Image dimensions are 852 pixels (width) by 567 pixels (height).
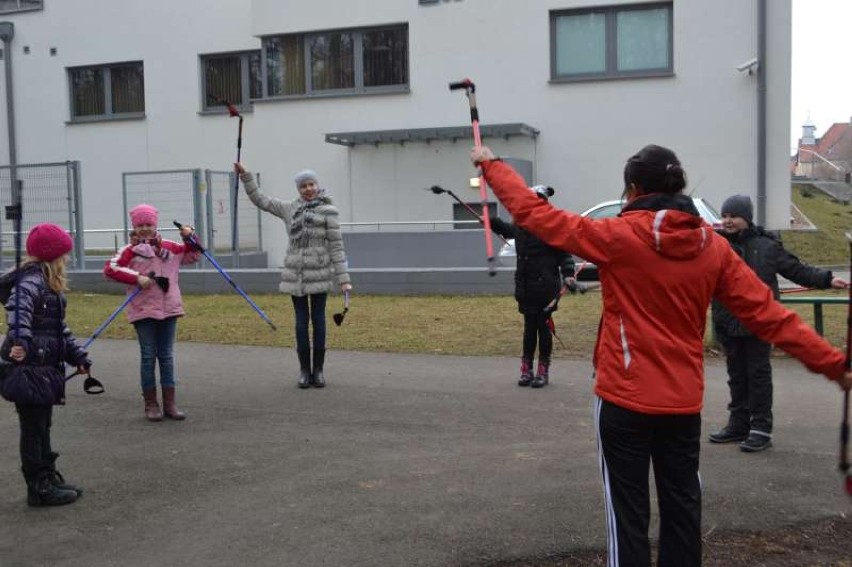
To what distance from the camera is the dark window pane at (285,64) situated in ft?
72.4

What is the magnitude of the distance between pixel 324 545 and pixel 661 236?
92.0 inches

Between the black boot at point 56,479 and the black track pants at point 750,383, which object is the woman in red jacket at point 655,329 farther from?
the black boot at point 56,479

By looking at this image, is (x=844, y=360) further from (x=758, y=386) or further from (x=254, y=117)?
(x=254, y=117)

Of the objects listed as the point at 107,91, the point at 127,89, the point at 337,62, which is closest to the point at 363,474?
the point at 337,62

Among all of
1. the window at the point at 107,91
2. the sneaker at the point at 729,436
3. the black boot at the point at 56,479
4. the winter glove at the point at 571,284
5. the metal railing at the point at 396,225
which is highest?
the window at the point at 107,91

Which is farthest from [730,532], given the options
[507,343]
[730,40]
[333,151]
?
[333,151]

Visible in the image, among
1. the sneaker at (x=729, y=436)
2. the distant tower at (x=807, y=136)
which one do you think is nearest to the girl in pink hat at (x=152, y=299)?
the sneaker at (x=729, y=436)

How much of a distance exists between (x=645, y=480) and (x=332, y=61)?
1949 cm

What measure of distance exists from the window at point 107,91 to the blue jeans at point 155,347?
18810 mm

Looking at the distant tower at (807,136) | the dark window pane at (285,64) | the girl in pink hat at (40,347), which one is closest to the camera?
the girl in pink hat at (40,347)

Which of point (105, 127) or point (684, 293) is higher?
point (105, 127)

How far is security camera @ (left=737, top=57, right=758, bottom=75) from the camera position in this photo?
61.0ft

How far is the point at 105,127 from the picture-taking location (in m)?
24.7

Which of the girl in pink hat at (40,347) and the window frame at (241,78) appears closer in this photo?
the girl in pink hat at (40,347)
